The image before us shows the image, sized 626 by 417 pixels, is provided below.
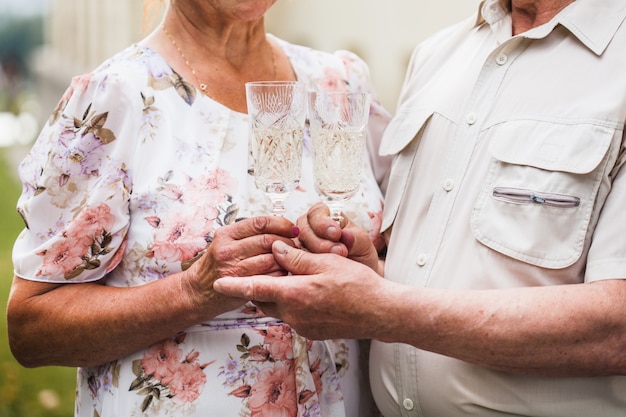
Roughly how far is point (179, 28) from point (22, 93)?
13748 millimetres

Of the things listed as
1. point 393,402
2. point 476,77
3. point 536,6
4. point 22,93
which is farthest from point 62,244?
point 22,93

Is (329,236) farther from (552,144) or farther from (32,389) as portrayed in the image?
(32,389)

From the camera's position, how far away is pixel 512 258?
2016 millimetres

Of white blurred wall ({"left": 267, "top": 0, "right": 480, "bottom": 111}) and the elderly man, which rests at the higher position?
the elderly man

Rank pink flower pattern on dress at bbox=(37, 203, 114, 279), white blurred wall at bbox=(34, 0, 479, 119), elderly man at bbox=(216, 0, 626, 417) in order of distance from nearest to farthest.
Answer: elderly man at bbox=(216, 0, 626, 417) < pink flower pattern on dress at bbox=(37, 203, 114, 279) < white blurred wall at bbox=(34, 0, 479, 119)

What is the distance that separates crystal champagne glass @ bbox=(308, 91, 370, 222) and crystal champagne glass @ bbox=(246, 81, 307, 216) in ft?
0.14

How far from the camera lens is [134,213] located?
2207 millimetres

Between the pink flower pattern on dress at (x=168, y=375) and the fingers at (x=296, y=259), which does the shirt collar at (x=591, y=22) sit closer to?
the fingers at (x=296, y=259)

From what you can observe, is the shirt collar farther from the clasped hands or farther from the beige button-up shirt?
the clasped hands

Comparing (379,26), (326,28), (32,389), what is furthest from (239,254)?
(326,28)

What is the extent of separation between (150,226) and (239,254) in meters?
0.32

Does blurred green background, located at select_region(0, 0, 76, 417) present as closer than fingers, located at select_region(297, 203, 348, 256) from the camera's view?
No

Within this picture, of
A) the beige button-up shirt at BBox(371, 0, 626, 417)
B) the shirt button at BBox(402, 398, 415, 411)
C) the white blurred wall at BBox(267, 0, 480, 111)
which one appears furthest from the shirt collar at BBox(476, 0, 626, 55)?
the white blurred wall at BBox(267, 0, 480, 111)

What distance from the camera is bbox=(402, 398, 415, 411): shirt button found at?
7.13 ft
